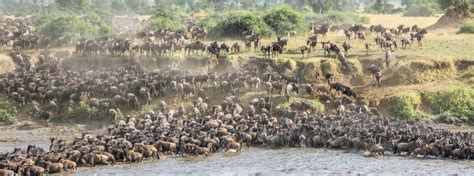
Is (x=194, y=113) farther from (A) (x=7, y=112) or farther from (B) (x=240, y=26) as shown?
(B) (x=240, y=26)

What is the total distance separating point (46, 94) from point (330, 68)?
13.2m

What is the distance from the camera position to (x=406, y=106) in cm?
3312

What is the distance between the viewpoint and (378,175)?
78.6ft

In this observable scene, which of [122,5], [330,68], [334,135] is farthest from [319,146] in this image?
[122,5]

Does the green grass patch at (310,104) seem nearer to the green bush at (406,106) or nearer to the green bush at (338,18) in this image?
the green bush at (406,106)

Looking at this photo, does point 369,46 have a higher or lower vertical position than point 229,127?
higher

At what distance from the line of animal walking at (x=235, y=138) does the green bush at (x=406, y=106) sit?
1.00 m

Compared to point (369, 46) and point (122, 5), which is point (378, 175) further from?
point (122, 5)

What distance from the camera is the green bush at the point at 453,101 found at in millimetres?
32875

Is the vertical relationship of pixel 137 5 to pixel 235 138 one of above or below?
above

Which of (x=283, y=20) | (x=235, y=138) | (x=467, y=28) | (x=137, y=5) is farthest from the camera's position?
(x=137, y=5)

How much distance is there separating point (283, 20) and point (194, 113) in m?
16.8

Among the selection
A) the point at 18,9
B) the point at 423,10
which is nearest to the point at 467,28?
the point at 423,10

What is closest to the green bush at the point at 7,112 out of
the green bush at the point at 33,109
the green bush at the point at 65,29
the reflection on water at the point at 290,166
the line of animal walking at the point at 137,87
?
the line of animal walking at the point at 137,87
